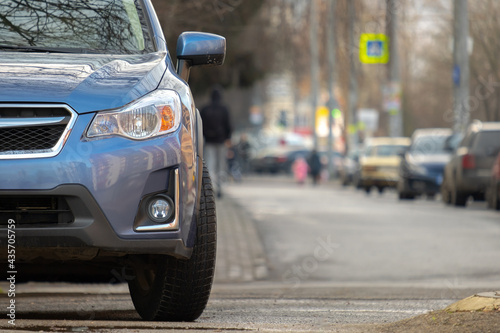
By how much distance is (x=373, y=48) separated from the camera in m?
38.8

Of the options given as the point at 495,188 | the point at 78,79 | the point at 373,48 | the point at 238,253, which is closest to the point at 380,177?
the point at 373,48

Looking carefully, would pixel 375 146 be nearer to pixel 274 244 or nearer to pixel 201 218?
pixel 274 244

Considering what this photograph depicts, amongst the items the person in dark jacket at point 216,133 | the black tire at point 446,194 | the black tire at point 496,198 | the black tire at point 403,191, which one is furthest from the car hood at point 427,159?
the person in dark jacket at point 216,133

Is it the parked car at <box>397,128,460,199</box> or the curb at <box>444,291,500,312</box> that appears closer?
the curb at <box>444,291,500,312</box>

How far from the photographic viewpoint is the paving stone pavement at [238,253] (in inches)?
403

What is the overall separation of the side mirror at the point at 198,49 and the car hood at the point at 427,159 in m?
19.8

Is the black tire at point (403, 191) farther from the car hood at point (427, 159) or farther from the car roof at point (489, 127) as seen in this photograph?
the car roof at point (489, 127)

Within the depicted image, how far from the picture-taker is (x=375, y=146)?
33531mm

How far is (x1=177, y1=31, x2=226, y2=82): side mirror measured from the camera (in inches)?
236

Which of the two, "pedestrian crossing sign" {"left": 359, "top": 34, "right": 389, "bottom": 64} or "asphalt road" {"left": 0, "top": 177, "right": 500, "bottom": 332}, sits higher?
"pedestrian crossing sign" {"left": 359, "top": 34, "right": 389, "bottom": 64}

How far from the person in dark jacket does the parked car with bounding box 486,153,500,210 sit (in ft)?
14.4

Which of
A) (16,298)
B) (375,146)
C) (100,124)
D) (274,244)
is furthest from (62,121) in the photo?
(375,146)

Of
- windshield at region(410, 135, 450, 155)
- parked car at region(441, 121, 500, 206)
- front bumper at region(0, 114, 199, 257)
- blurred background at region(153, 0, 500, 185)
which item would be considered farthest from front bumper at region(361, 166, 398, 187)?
front bumper at region(0, 114, 199, 257)

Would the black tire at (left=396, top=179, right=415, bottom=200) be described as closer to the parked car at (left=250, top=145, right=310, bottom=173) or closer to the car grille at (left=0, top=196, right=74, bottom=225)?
the car grille at (left=0, top=196, right=74, bottom=225)
